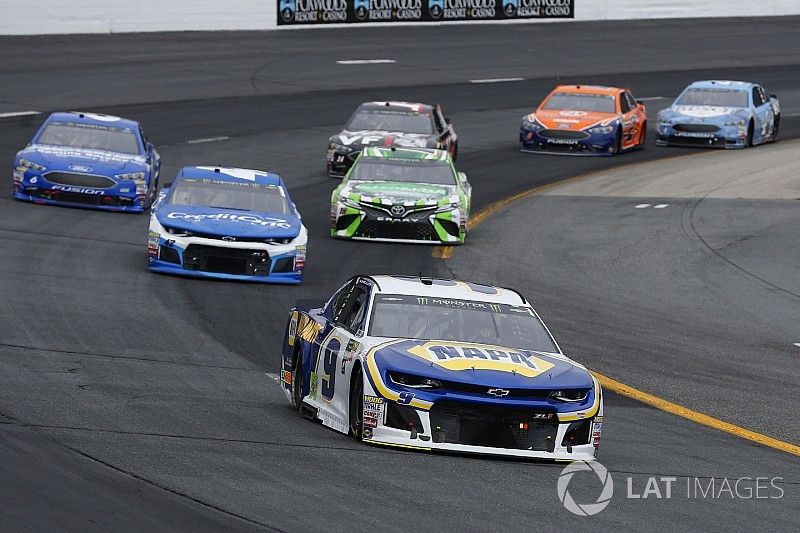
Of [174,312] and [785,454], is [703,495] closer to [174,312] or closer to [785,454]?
[785,454]

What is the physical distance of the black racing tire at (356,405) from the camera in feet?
36.6

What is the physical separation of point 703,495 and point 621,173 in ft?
81.3

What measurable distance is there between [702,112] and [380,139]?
10313 mm

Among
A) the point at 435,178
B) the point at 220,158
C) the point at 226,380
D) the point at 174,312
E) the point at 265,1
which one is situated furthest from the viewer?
the point at 265,1

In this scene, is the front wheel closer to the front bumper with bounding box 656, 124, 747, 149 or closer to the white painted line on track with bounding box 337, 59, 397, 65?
the front bumper with bounding box 656, 124, 747, 149

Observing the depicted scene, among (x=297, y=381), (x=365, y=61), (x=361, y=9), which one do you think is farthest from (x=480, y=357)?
(x=361, y=9)

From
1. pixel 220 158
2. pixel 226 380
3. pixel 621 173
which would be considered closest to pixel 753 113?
pixel 621 173

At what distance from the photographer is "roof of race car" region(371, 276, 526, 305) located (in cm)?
1248

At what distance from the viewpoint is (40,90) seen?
39.7 m

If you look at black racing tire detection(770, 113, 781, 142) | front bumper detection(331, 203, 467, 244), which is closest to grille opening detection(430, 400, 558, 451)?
front bumper detection(331, 203, 467, 244)

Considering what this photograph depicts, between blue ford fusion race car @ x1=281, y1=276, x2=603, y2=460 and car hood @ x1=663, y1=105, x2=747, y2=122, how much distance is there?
87.6ft

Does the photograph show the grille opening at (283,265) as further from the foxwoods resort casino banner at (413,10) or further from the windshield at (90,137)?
the foxwoods resort casino banner at (413,10)

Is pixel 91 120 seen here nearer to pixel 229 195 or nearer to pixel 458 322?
pixel 229 195

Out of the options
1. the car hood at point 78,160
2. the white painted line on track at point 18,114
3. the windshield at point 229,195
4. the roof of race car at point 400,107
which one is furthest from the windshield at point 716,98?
the windshield at point 229,195
